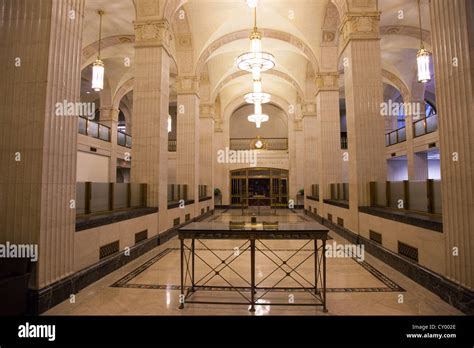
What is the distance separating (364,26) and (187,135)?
6718 millimetres

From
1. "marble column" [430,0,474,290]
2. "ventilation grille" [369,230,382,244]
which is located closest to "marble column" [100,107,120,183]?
"ventilation grille" [369,230,382,244]

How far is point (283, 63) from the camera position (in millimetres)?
14234

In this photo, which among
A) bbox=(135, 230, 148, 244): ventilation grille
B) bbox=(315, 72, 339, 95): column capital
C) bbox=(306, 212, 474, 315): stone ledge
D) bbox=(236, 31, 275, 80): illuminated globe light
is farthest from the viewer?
bbox=(315, 72, 339, 95): column capital

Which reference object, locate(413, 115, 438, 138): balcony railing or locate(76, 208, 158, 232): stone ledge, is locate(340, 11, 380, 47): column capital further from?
locate(413, 115, 438, 138): balcony railing

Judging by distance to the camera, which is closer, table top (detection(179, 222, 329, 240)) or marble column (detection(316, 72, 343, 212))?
table top (detection(179, 222, 329, 240))

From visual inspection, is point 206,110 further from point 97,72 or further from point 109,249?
point 109,249

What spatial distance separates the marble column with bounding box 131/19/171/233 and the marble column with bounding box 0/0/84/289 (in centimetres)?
329

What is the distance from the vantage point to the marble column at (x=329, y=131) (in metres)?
10.4

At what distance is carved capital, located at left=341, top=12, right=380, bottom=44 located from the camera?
21.5 feet

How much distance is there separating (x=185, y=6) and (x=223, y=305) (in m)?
9.89

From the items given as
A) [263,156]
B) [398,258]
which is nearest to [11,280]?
[398,258]

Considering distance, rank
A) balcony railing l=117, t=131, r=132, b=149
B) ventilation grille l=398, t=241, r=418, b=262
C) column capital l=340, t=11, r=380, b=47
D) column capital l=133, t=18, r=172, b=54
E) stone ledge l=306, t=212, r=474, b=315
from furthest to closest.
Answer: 1. balcony railing l=117, t=131, r=132, b=149
2. column capital l=133, t=18, r=172, b=54
3. column capital l=340, t=11, r=380, b=47
4. ventilation grille l=398, t=241, r=418, b=262
5. stone ledge l=306, t=212, r=474, b=315

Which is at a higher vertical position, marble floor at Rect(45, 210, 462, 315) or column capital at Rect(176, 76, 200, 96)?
column capital at Rect(176, 76, 200, 96)
